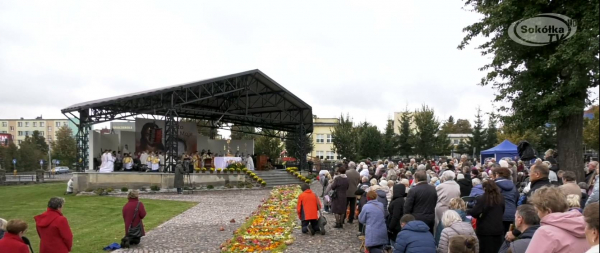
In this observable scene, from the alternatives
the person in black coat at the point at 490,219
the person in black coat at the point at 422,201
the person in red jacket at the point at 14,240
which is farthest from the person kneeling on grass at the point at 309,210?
the person in red jacket at the point at 14,240

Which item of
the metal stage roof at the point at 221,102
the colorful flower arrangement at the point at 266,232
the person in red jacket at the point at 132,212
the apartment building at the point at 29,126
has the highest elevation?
the apartment building at the point at 29,126

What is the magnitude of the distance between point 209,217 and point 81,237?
13.4ft

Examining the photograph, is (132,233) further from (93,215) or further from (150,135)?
(150,135)

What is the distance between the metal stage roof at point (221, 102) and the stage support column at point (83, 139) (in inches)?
12.6

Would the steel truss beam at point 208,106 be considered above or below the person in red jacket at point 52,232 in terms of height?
above

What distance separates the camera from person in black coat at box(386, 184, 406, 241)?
7.74 meters

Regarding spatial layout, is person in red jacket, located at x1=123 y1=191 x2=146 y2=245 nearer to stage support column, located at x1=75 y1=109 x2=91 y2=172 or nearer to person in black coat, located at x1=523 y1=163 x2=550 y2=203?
person in black coat, located at x1=523 y1=163 x2=550 y2=203

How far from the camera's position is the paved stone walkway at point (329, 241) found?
30.1 feet

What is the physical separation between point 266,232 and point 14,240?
20.4 ft

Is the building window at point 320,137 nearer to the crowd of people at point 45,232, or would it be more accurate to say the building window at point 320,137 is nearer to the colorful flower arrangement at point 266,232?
the colorful flower arrangement at point 266,232

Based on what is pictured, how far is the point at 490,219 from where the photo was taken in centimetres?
597

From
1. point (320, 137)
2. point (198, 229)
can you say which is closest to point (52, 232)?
point (198, 229)

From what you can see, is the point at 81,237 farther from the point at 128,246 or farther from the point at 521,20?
the point at 521,20

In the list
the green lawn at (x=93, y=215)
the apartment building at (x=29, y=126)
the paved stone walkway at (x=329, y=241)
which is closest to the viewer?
the paved stone walkway at (x=329, y=241)
